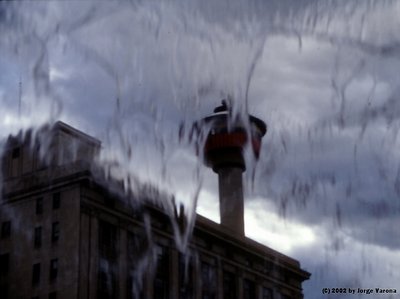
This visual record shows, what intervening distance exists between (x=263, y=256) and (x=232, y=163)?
81.1 feet

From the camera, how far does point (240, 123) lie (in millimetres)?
155375

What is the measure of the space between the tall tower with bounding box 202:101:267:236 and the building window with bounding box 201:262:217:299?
19.8m

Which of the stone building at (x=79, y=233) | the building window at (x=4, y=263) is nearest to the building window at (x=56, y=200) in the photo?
the stone building at (x=79, y=233)

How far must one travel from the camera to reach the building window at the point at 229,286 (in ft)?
381

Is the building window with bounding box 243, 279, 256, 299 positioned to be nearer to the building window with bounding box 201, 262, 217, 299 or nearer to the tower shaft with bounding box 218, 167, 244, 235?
the building window with bounding box 201, 262, 217, 299

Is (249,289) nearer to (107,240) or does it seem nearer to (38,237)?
(107,240)

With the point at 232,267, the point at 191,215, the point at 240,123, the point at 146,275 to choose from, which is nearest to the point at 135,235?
the point at 146,275

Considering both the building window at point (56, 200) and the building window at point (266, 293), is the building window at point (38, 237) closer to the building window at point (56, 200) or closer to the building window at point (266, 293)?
the building window at point (56, 200)

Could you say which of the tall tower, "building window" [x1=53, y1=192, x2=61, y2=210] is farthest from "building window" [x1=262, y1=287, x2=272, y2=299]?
"building window" [x1=53, y1=192, x2=61, y2=210]

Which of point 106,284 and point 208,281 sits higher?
point 208,281

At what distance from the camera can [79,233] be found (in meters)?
92.0

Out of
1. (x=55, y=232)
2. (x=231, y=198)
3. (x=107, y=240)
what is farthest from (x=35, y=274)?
(x=231, y=198)

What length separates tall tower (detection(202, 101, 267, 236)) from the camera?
451 feet

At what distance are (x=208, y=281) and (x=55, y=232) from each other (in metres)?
25.6
